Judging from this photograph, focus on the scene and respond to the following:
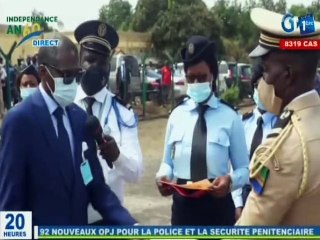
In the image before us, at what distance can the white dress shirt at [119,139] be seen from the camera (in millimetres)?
2250

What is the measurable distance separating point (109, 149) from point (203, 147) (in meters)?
0.40

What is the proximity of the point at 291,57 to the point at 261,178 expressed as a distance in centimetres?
30

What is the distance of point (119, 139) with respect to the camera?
89.8 inches

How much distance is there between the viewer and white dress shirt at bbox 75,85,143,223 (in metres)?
2.25

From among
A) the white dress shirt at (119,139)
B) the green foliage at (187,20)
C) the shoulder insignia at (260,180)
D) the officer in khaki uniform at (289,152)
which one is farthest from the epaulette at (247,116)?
the shoulder insignia at (260,180)

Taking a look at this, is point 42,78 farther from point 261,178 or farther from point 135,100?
point 135,100

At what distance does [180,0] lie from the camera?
2.47 metres

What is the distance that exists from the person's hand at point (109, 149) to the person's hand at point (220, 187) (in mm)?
371

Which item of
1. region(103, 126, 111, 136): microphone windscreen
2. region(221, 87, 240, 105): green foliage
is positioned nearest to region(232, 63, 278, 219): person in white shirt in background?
region(103, 126, 111, 136): microphone windscreen

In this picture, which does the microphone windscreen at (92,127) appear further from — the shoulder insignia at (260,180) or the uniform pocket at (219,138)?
the shoulder insignia at (260,180)

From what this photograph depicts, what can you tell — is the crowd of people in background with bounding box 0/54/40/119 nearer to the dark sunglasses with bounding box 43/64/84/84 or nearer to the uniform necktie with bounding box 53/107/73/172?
the dark sunglasses with bounding box 43/64/84/84

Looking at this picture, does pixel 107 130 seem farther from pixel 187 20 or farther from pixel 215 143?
pixel 187 20

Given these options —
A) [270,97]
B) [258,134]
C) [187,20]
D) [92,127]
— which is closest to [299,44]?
[270,97]

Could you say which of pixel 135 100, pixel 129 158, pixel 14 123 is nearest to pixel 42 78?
pixel 14 123
